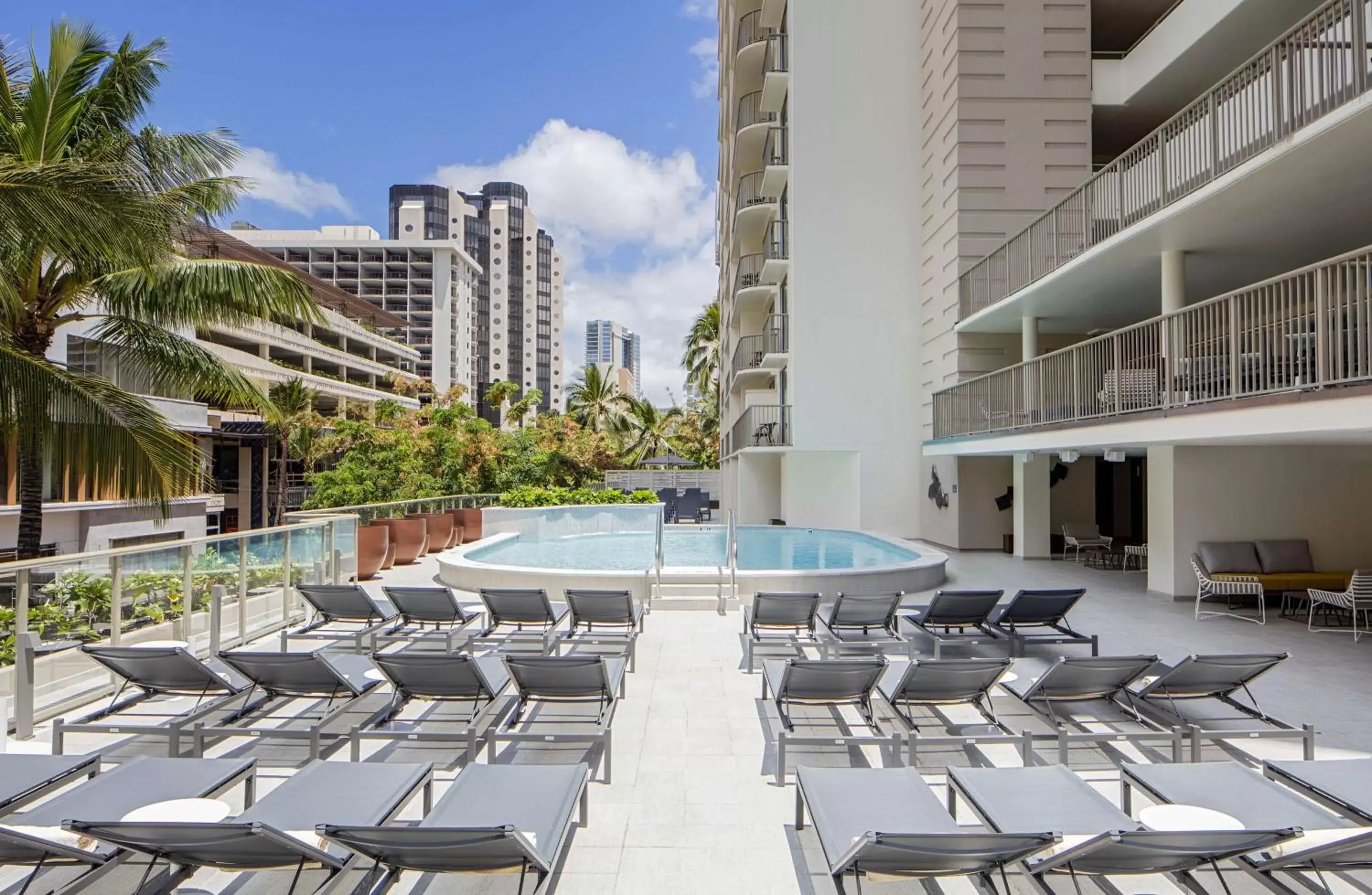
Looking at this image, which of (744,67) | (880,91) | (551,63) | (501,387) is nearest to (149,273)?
(880,91)

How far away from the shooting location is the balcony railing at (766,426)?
21688 millimetres

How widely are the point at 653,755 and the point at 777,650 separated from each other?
10.6 feet

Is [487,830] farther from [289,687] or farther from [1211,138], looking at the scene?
[1211,138]

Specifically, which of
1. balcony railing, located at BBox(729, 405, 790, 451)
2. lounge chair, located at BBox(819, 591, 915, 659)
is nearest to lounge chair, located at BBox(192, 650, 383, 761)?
lounge chair, located at BBox(819, 591, 915, 659)

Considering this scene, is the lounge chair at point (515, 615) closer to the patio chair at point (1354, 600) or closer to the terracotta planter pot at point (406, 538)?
the terracotta planter pot at point (406, 538)

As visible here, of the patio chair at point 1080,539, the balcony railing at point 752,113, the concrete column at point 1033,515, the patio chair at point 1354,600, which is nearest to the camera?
the patio chair at point 1354,600

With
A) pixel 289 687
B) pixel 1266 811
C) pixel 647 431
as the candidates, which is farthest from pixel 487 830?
pixel 647 431

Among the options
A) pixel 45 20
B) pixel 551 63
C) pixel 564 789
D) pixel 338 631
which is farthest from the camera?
pixel 551 63

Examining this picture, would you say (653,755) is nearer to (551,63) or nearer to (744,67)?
(744,67)

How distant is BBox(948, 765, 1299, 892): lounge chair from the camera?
9.62 ft

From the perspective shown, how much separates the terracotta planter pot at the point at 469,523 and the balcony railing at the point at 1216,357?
12584 millimetres

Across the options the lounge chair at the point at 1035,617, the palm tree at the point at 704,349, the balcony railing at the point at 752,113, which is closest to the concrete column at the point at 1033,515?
the lounge chair at the point at 1035,617

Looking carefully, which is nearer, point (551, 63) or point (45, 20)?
point (45, 20)

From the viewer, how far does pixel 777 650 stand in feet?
27.5
